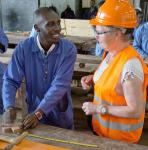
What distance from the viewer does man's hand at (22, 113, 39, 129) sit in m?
2.05

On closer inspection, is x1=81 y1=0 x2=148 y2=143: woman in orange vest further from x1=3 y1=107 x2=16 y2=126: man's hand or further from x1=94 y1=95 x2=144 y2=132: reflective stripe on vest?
x1=3 y1=107 x2=16 y2=126: man's hand

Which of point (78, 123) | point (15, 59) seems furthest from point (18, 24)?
point (15, 59)

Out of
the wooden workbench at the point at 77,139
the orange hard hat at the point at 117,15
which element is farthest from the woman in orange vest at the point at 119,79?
the wooden workbench at the point at 77,139

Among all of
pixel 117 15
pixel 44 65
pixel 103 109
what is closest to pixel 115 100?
pixel 103 109

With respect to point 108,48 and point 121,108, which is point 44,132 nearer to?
point 121,108

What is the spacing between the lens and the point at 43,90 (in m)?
2.36

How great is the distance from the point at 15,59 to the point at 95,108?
29.2 inches

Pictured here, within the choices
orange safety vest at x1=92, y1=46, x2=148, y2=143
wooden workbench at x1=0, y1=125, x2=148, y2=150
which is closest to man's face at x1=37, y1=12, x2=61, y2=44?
orange safety vest at x1=92, y1=46, x2=148, y2=143

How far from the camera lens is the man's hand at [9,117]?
2093 millimetres

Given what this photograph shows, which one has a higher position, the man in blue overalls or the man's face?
the man's face

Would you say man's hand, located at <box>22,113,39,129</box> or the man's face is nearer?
man's hand, located at <box>22,113,39,129</box>

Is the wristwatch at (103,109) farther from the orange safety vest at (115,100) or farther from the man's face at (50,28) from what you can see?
the man's face at (50,28)

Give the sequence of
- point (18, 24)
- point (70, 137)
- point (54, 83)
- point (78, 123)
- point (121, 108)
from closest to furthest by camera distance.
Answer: point (121, 108) < point (70, 137) < point (54, 83) < point (78, 123) < point (18, 24)

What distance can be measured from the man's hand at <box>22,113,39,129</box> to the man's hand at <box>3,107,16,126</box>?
3.7 inches
